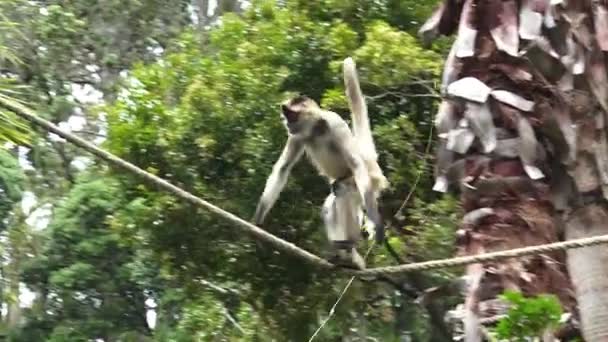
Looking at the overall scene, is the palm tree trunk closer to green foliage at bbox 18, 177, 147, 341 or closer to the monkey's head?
the monkey's head

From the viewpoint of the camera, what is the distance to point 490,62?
4152mm

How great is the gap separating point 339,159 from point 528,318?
5.33ft

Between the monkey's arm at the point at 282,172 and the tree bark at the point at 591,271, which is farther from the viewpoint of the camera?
the monkey's arm at the point at 282,172

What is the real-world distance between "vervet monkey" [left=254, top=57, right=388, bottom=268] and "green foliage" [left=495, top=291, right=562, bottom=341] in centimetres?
126

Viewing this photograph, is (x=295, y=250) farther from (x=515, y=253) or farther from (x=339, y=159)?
(x=339, y=159)

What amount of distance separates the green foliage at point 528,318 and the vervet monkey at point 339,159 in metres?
1.26

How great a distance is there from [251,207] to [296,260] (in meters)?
0.44

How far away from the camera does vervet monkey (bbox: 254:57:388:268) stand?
4316 millimetres

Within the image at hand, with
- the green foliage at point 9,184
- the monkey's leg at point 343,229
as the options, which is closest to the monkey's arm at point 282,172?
Answer: the monkey's leg at point 343,229

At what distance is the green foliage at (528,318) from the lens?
2979 mm

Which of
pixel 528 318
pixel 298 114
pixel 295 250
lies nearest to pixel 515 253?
pixel 528 318

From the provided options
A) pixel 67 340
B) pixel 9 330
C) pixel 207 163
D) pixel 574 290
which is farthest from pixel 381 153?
pixel 9 330

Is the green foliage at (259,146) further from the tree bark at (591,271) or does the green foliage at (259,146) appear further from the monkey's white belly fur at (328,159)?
the tree bark at (591,271)

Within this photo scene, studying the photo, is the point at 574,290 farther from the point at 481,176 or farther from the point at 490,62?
the point at 490,62
